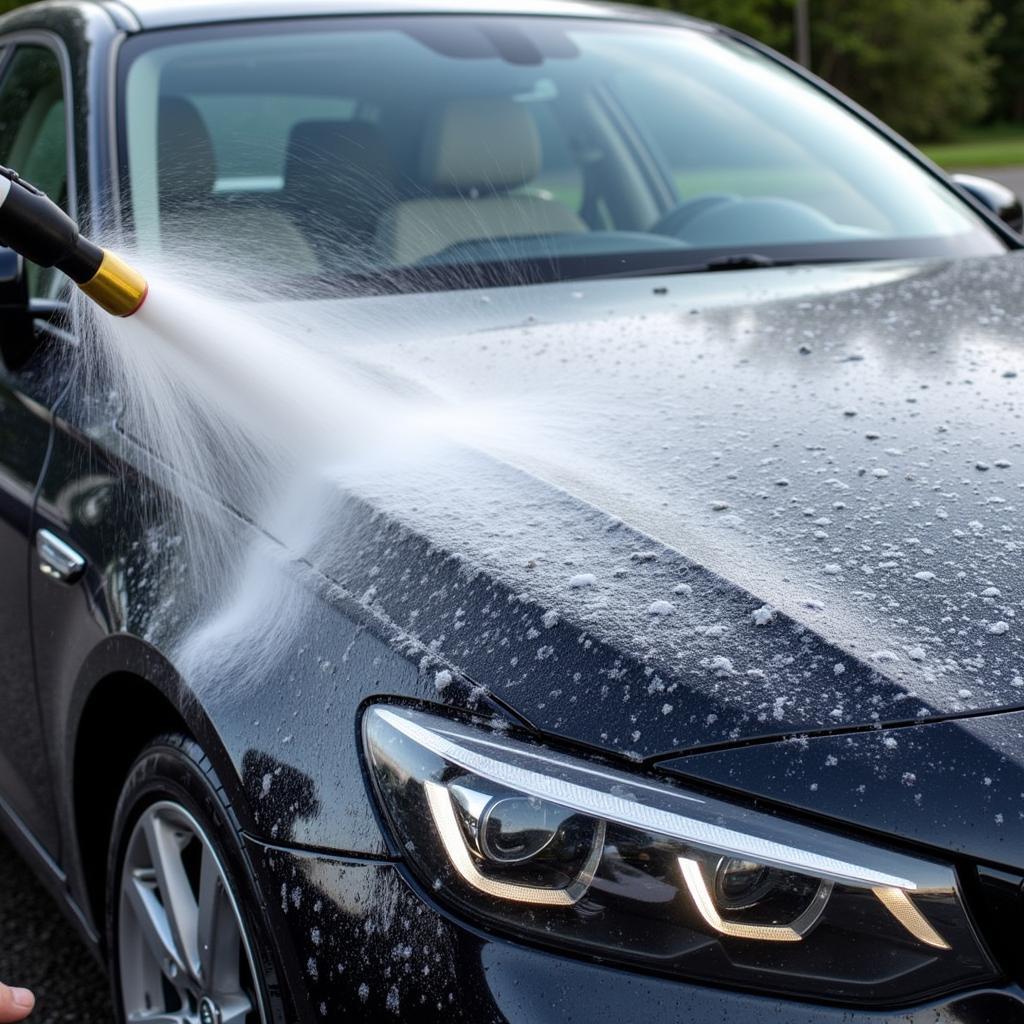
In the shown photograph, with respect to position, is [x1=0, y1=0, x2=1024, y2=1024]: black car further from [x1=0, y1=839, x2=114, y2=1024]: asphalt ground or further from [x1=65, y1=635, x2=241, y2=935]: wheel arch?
[x1=0, y1=839, x2=114, y2=1024]: asphalt ground

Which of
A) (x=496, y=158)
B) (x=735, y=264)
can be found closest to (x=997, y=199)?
(x=735, y=264)

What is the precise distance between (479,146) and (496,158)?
0.04 m

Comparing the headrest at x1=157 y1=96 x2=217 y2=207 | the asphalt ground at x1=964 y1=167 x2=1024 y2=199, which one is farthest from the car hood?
the asphalt ground at x1=964 y1=167 x2=1024 y2=199

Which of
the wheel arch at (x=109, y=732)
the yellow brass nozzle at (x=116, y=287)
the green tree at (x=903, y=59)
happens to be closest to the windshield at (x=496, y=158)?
the yellow brass nozzle at (x=116, y=287)

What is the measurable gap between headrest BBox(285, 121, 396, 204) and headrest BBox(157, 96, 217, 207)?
0.15m

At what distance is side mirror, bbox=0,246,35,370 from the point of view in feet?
7.40

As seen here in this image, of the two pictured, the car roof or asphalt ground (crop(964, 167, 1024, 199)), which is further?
asphalt ground (crop(964, 167, 1024, 199))

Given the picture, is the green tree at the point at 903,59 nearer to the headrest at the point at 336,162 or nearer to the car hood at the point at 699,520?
the headrest at the point at 336,162

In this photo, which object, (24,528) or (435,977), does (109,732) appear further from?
(435,977)

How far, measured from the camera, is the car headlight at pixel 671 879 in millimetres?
1182

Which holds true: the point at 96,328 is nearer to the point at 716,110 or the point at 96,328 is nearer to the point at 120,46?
the point at 120,46

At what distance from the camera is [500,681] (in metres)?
1.33

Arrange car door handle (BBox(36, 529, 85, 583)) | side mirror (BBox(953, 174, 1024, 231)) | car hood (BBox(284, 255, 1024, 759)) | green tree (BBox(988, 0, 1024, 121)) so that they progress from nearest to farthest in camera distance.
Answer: car hood (BBox(284, 255, 1024, 759)) < car door handle (BBox(36, 529, 85, 583)) < side mirror (BBox(953, 174, 1024, 231)) < green tree (BBox(988, 0, 1024, 121))

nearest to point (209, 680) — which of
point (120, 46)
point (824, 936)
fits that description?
point (824, 936)
